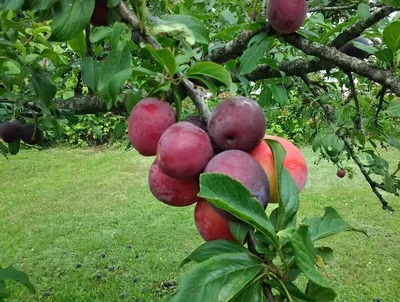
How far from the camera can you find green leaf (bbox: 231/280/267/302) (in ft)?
1.79

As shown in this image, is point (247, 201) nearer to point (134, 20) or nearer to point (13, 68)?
point (134, 20)

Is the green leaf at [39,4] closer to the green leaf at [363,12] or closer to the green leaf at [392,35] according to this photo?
the green leaf at [392,35]

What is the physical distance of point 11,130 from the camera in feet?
5.95

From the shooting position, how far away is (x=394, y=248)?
13.8 ft

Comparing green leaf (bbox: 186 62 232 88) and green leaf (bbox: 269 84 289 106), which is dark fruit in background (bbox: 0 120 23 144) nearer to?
green leaf (bbox: 269 84 289 106)

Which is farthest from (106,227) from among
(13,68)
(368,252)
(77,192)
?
(13,68)

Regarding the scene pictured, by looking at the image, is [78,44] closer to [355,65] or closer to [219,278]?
[355,65]

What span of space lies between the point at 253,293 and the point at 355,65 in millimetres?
431

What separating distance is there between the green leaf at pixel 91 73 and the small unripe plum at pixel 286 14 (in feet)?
1.68

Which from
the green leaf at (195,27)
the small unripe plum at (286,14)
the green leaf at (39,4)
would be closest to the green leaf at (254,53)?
the small unripe plum at (286,14)

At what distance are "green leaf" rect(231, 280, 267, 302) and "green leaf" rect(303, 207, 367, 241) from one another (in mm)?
132

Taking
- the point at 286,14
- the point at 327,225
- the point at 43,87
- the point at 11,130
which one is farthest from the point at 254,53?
the point at 11,130

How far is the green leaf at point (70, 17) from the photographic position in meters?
0.77

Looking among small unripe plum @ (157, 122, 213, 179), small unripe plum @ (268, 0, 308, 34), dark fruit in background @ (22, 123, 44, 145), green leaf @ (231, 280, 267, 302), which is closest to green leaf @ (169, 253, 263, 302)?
green leaf @ (231, 280, 267, 302)
